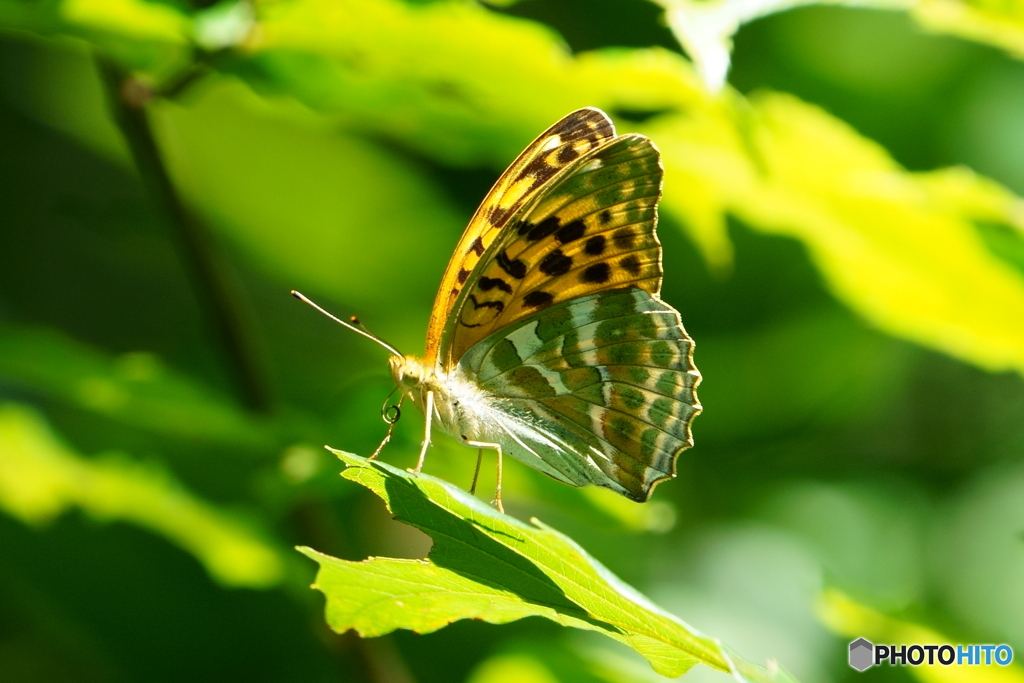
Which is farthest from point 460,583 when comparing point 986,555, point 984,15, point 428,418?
point 986,555

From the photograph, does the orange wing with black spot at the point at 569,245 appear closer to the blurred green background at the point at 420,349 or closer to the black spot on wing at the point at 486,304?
the black spot on wing at the point at 486,304

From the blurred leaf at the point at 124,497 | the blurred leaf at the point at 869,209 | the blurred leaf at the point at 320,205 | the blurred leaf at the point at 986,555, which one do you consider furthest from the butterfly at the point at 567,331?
the blurred leaf at the point at 986,555

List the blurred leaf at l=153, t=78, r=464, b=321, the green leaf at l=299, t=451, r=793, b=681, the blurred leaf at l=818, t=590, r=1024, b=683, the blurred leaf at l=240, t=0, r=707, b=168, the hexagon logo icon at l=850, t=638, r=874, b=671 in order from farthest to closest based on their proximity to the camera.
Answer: the blurred leaf at l=153, t=78, r=464, b=321
the hexagon logo icon at l=850, t=638, r=874, b=671
the blurred leaf at l=818, t=590, r=1024, b=683
the blurred leaf at l=240, t=0, r=707, b=168
the green leaf at l=299, t=451, r=793, b=681

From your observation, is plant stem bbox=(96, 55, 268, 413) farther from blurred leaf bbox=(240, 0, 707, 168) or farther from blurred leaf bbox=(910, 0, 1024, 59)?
blurred leaf bbox=(910, 0, 1024, 59)

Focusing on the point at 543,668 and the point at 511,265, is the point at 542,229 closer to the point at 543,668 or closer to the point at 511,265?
the point at 511,265

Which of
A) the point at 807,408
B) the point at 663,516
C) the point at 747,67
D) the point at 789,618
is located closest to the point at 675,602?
the point at 789,618

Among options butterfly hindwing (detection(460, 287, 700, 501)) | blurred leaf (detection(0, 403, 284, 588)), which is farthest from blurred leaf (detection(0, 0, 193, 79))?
blurred leaf (detection(0, 403, 284, 588))
